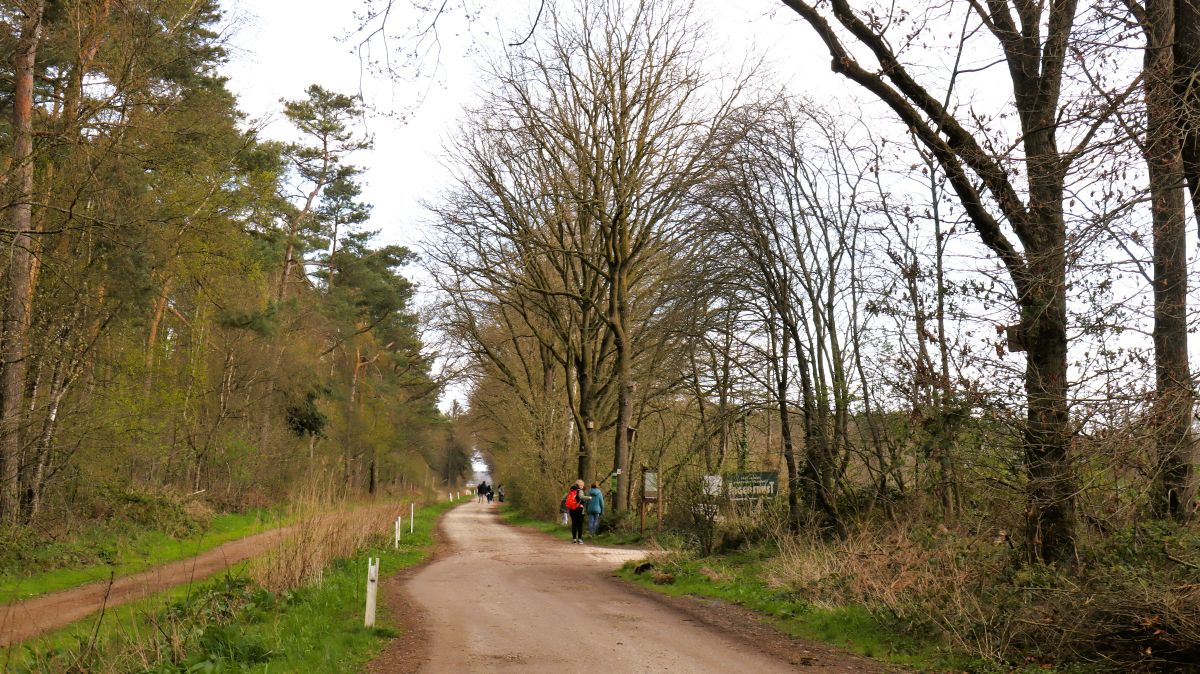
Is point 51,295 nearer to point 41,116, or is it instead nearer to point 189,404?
point 41,116

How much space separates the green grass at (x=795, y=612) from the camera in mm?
8961

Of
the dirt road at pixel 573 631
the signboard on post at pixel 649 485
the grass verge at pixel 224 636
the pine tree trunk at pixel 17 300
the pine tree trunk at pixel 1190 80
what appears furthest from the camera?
the signboard on post at pixel 649 485

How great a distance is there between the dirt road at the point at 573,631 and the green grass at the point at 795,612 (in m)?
0.37

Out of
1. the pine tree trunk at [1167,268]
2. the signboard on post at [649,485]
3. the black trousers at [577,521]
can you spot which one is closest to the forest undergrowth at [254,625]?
the pine tree trunk at [1167,268]

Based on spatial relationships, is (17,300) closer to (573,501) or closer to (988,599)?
(573,501)

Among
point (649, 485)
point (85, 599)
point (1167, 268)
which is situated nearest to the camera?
point (1167, 268)

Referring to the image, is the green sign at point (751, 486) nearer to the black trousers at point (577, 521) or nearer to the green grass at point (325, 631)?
the green grass at point (325, 631)

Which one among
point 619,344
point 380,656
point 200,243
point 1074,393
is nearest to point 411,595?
point 380,656

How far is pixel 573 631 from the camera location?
34.5 feet

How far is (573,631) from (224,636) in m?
3.64

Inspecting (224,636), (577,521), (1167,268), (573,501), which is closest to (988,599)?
(1167,268)

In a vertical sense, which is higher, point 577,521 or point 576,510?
point 576,510

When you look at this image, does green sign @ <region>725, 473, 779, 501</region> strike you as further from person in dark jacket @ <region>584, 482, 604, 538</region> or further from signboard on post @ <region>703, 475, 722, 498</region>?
person in dark jacket @ <region>584, 482, 604, 538</region>

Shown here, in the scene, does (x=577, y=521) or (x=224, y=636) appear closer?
(x=224, y=636)
